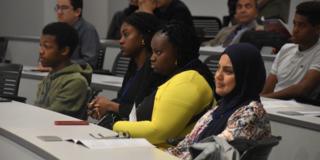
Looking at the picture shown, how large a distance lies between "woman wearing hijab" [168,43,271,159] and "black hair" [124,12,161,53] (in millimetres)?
1094

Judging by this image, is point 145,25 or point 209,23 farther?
point 209,23

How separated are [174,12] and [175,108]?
2913mm

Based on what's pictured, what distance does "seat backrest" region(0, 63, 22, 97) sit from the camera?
177 inches

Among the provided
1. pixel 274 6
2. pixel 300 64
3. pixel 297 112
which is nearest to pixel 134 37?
pixel 297 112

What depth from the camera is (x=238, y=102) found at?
2.35 meters

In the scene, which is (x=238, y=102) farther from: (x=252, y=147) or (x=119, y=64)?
(x=119, y=64)

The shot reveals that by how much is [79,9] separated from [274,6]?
246cm

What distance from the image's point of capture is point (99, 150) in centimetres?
218

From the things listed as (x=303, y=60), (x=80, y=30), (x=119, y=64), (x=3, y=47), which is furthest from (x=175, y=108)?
(x=3, y=47)

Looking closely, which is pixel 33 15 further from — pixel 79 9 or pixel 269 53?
pixel 269 53

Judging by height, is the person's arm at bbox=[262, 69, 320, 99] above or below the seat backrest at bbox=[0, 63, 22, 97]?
above

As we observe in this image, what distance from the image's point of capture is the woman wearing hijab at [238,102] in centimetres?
222

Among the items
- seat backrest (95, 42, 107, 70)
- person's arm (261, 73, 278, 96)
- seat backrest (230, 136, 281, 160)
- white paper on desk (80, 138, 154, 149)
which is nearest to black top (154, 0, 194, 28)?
seat backrest (95, 42, 107, 70)

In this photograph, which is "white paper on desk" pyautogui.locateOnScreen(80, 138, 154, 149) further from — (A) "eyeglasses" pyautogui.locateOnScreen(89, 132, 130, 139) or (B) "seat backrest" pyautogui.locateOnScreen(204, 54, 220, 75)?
Result: (B) "seat backrest" pyautogui.locateOnScreen(204, 54, 220, 75)
